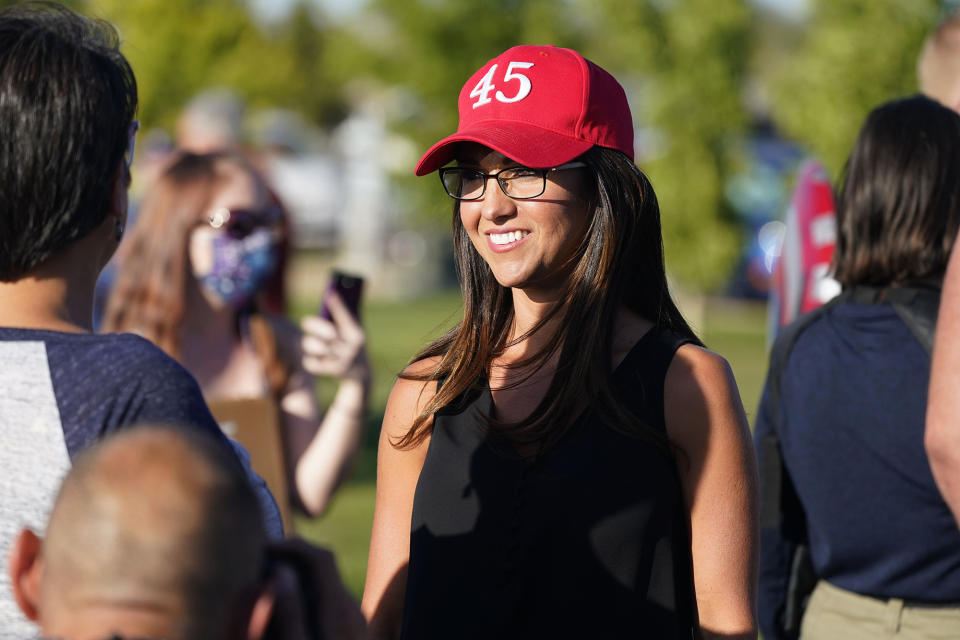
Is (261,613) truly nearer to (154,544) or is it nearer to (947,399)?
(154,544)

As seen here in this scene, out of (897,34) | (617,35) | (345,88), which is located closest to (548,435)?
(897,34)

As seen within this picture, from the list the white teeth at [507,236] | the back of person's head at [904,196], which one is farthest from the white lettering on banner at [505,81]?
the back of person's head at [904,196]

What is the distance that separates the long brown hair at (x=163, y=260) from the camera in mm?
3953

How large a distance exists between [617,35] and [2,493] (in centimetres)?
1733

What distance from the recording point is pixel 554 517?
231 cm

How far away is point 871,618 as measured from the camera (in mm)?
3012

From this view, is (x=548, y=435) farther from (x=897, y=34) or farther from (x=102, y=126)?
(x=897, y=34)

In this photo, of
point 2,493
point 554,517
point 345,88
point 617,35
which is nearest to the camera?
point 2,493

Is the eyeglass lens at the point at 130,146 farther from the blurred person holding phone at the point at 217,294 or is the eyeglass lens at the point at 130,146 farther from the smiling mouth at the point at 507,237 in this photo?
the blurred person holding phone at the point at 217,294

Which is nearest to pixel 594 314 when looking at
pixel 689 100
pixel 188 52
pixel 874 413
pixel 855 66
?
pixel 874 413

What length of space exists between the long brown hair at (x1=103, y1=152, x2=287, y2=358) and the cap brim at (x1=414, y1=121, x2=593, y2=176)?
169cm

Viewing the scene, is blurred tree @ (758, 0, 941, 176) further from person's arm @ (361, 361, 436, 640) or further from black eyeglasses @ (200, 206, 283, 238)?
person's arm @ (361, 361, 436, 640)

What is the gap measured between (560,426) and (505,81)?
742 mm

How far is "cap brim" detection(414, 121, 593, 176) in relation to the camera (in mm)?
2443
